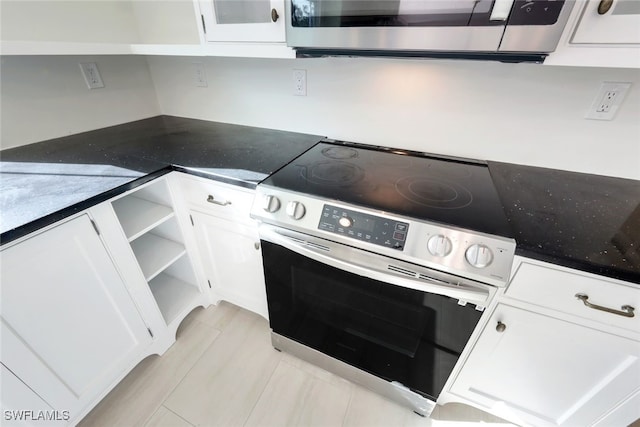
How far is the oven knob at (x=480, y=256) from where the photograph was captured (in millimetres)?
733

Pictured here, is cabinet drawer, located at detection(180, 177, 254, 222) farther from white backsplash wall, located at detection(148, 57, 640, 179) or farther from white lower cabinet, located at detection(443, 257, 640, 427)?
white lower cabinet, located at detection(443, 257, 640, 427)

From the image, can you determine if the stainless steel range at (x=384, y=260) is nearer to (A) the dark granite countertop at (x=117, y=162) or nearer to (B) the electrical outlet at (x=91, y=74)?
(A) the dark granite countertop at (x=117, y=162)

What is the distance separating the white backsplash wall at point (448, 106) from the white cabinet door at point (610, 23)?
1.09ft

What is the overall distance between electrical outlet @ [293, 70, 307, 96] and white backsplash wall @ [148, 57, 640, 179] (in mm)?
26

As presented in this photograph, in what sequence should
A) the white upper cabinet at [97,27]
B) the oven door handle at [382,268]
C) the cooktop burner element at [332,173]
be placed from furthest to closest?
the white upper cabinet at [97,27] → the cooktop burner element at [332,173] → the oven door handle at [382,268]

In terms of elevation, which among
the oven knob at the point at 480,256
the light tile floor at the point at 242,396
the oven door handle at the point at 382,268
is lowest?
the light tile floor at the point at 242,396

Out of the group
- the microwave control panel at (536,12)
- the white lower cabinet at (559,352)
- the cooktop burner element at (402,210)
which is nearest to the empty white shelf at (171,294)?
the cooktop burner element at (402,210)

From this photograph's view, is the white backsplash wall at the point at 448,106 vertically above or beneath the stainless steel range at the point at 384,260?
above

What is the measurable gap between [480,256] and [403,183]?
382 mm

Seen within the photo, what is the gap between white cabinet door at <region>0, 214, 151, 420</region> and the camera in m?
0.79

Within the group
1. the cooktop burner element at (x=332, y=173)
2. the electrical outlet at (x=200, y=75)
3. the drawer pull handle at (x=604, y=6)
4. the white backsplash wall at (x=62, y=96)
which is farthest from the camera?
the electrical outlet at (x=200, y=75)

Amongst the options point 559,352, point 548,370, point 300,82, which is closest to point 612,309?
point 559,352

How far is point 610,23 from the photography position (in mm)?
688

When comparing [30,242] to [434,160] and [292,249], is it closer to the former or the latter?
[292,249]
